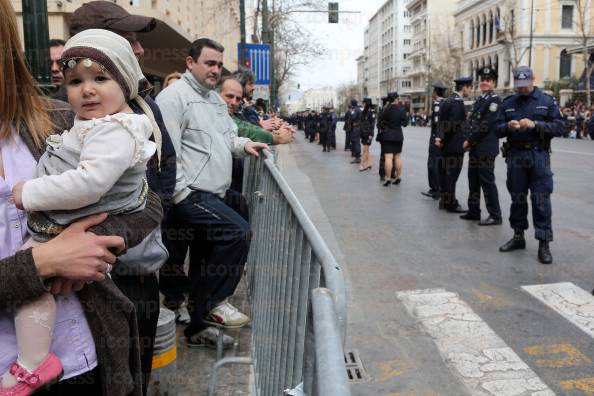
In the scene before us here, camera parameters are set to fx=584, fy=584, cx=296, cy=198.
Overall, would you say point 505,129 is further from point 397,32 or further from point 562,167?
point 397,32

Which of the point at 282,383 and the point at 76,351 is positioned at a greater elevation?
the point at 76,351

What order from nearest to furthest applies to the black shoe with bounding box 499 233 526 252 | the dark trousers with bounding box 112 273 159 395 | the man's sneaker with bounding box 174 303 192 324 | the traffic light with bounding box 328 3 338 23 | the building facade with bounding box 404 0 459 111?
1. the dark trousers with bounding box 112 273 159 395
2. the man's sneaker with bounding box 174 303 192 324
3. the black shoe with bounding box 499 233 526 252
4. the traffic light with bounding box 328 3 338 23
5. the building facade with bounding box 404 0 459 111

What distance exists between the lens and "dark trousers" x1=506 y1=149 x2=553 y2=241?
234 inches

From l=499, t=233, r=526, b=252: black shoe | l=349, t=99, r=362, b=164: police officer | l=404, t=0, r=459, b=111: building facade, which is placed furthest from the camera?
l=404, t=0, r=459, b=111: building facade

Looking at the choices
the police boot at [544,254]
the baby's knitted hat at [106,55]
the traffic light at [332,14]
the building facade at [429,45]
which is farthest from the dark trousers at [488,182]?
the building facade at [429,45]

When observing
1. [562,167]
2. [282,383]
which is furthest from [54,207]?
[562,167]

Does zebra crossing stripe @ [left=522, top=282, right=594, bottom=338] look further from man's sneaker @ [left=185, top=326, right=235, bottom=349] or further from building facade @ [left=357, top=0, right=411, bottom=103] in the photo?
building facade @ [left=357, top=0, right=411, bottom=103]

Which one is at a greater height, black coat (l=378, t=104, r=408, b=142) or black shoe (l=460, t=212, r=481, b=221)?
black coat (l=378, t=104, r=408, b=142)

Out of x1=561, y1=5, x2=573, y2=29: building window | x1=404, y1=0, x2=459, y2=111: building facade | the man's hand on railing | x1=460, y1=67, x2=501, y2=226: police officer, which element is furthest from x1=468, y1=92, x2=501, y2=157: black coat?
x1=404, y1=0, x2=459, y2=111: building facade

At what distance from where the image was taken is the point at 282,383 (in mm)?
2076

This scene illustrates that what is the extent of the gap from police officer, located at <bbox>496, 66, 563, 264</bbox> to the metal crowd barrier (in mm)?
3371

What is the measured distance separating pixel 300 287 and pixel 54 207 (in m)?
0.85

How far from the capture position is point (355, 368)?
11.9ft

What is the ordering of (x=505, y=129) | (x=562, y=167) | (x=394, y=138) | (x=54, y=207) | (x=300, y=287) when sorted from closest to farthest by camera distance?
(x=54, y=207)
(x=300, y=287)
(x=505, y=129)
(x=394, y=138)
(x=562, y=167)
